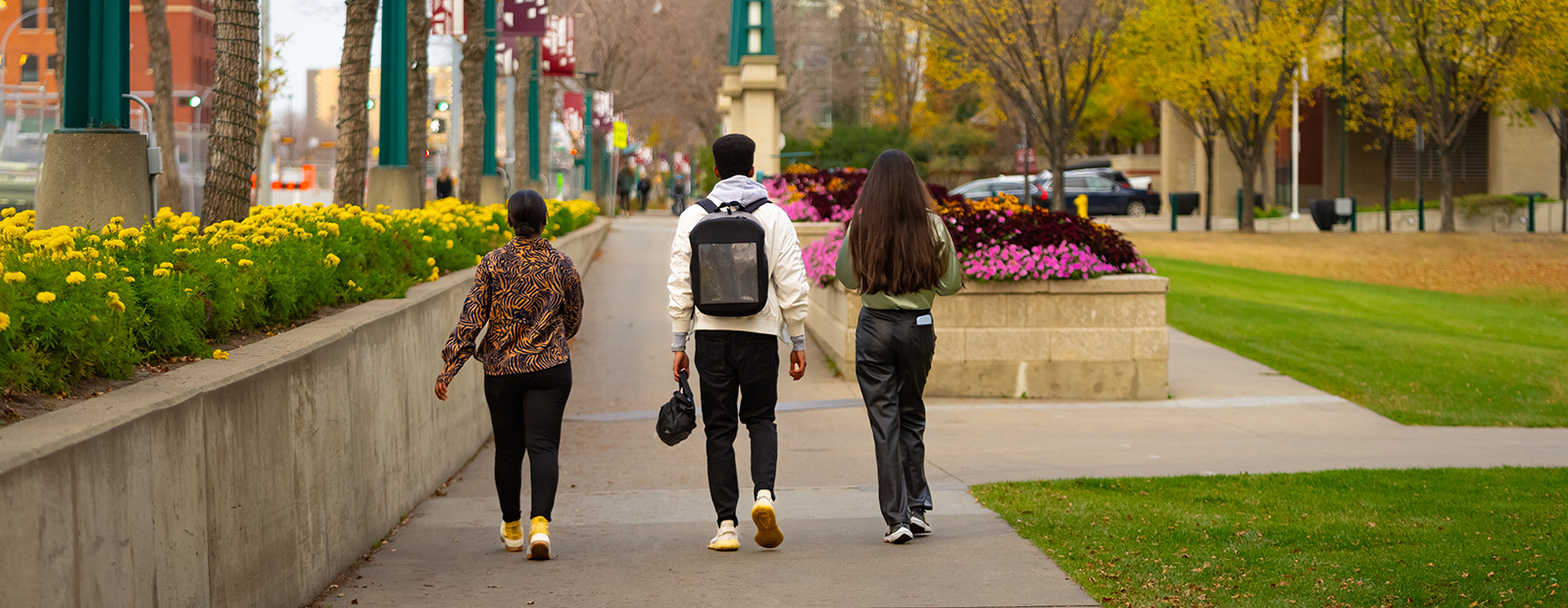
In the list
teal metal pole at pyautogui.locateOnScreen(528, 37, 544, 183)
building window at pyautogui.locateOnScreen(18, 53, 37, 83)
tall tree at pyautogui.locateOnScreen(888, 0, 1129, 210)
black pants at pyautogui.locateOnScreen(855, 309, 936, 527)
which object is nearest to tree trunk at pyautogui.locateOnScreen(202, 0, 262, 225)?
black pants at pyautogui.locateOnScreen(855, 309, 936, 527)

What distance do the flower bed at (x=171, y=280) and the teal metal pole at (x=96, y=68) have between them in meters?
0.75

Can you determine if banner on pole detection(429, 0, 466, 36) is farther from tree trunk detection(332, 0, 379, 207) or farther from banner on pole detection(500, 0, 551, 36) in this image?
tree trunk detection(332, 0, 379, 207)

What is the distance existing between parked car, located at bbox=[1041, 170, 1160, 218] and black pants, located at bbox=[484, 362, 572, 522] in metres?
48.4

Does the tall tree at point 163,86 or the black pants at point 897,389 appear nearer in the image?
the black pants at point 897,389

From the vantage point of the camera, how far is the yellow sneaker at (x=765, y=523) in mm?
6234

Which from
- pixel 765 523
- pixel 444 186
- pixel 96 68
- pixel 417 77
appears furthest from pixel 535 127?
pixel 765 523

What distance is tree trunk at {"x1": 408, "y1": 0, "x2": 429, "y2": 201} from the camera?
66.3ft

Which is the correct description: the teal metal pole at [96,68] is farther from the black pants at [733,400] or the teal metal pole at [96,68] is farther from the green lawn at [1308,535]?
→ the green lawn at [1308,535]

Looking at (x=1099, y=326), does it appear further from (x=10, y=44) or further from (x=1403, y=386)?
(x=10, y=44)

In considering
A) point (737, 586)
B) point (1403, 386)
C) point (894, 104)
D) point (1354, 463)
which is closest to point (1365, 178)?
point (894, 104)

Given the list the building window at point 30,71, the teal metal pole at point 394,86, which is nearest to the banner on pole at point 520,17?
the teal metal pole at point 394,86

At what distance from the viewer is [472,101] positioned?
2272cm

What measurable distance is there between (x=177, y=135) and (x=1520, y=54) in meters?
29.8

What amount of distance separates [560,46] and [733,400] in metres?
24.2
